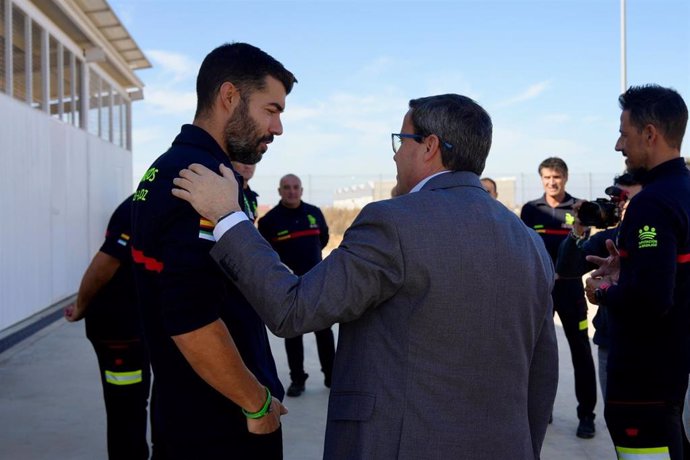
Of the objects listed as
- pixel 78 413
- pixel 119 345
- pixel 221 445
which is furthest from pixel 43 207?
pixel 221 445

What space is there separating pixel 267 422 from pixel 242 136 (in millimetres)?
905

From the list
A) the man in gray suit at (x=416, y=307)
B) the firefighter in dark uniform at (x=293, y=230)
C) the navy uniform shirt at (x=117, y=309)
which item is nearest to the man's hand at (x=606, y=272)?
the man in gray suit at (x=416, y=307)

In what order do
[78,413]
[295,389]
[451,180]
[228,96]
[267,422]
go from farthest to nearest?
[295,389] → [78,413] → [228,96] → [267,422] → [451,180]

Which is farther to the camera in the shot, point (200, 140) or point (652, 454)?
point (652, 454)

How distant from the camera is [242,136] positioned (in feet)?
7.52

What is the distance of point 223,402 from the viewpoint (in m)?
2.16

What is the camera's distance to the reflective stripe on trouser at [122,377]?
4.15m

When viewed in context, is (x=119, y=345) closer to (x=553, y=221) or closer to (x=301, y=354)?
(x=301, y=354)

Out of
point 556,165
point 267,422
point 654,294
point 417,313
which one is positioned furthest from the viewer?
point 556,165

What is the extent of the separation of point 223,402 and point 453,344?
2.41 ft

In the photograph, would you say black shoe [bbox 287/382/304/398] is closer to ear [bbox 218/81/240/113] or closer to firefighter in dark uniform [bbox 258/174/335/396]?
firefighter in dark uniform [bbox 258/174/335/396]

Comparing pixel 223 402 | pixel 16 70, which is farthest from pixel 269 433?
pixel 16 70

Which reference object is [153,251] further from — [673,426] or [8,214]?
[8,214]

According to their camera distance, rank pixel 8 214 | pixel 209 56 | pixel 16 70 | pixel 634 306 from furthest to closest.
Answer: pixel 16 70 < pixel 8 214 < pixel 634 306 < pixel 209 56
